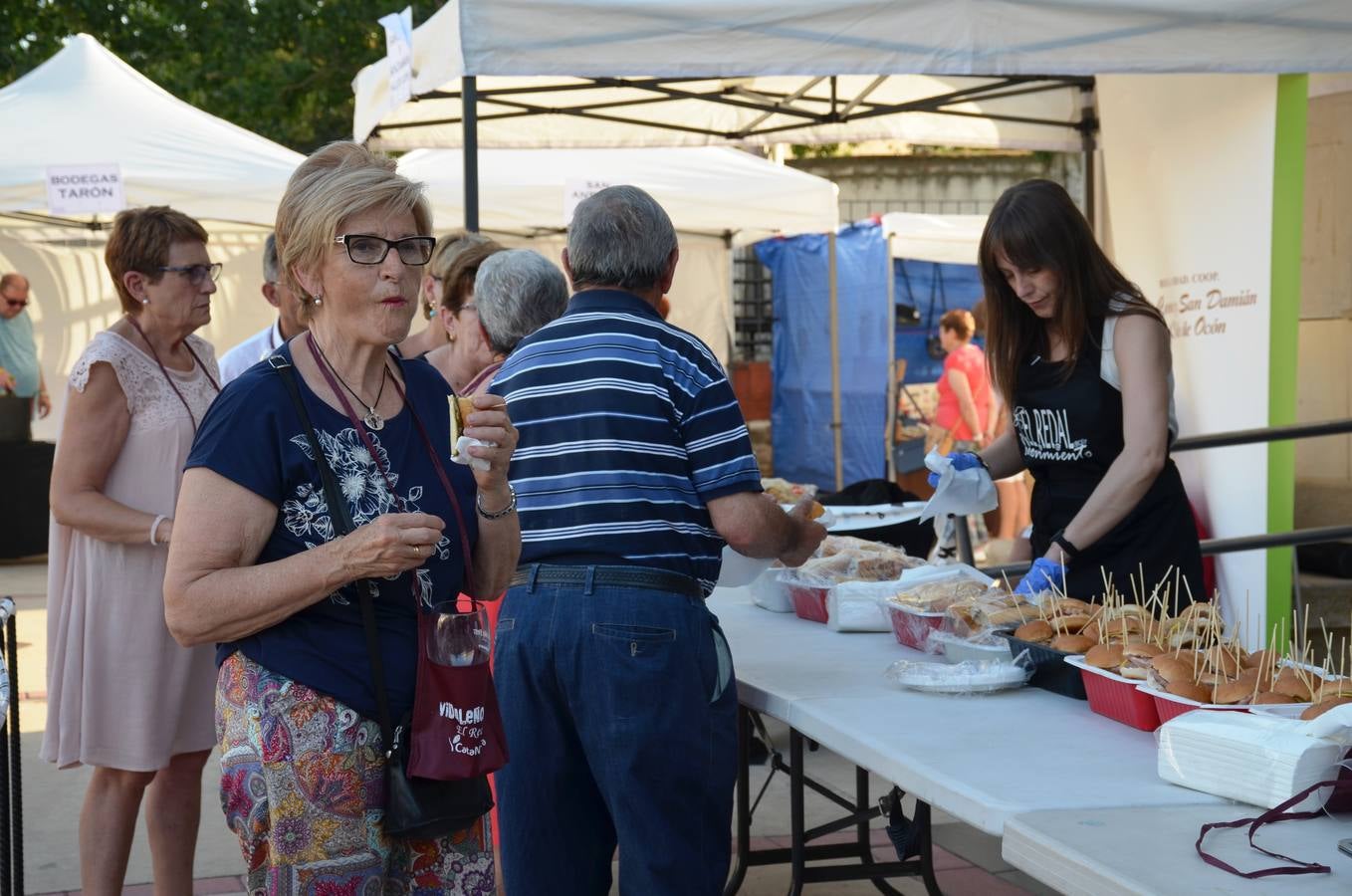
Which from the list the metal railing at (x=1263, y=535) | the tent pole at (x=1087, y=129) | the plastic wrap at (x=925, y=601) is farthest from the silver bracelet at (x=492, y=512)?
the tent pole at (x=1087, y=129)

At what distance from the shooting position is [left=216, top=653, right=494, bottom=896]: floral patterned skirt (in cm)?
203

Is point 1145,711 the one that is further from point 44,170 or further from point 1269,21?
point 44,170

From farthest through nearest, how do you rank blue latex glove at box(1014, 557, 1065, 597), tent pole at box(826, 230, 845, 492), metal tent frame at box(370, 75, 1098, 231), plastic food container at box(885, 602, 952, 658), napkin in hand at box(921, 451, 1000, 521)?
tent pole at box(826, 230, 845, 492), metal tent frame at box(370, 75, 1098, 231), napkin in hand at box(921, 451, 1000, 521), blue latex glove at box(1014, 557, 1065, 597), plastic food container at box(885, 602, 952, 658)

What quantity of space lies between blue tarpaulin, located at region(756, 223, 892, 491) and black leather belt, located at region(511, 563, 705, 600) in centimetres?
1047

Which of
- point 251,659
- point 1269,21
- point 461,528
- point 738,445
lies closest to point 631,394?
point 738,445

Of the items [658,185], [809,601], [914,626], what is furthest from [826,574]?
[658,185]

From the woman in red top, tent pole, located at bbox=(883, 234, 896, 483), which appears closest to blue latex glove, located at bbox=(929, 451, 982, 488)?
the woman in red top

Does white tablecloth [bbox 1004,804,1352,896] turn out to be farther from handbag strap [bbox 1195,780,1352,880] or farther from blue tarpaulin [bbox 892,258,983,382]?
blue tarpaulin [bbox 892,258,983,382]

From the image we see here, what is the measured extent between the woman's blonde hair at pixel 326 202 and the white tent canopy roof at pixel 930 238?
1041cm

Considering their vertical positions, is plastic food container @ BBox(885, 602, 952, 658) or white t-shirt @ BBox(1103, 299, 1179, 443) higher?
white t-shirt @ BBox(1103, 299, 1179, 443)

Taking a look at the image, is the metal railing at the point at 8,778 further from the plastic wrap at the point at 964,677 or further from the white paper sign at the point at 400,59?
the white paper sign at the point at 400,59

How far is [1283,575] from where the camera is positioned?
16.1ft

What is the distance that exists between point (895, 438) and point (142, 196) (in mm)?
6435

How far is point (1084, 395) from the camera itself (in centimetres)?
345
